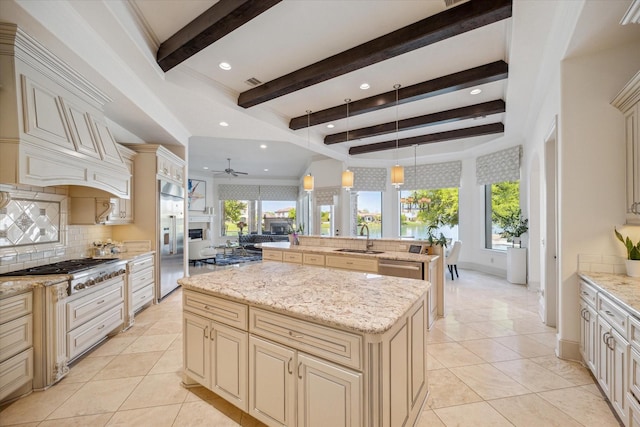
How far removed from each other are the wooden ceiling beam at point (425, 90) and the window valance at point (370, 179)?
308 centimetres

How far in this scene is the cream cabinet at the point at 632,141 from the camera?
7.00 ft

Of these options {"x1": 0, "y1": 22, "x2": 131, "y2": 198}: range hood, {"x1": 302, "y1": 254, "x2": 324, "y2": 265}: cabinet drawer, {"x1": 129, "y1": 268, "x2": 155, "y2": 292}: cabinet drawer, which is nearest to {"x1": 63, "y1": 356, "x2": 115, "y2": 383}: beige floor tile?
{"x1": 129, "y1": 268, "x2": 155, "y2": 292}: cabinet drawer

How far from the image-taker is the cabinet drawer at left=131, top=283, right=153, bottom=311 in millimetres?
3604

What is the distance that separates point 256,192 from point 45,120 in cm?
919

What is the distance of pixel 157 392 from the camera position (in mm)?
2160

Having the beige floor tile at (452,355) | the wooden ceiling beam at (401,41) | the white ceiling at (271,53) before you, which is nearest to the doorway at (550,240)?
the white ceiling at (271,53)

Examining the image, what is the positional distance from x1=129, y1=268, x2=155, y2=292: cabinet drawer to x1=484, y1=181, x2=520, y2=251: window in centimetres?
671

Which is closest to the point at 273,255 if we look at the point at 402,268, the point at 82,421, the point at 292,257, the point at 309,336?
the point at 292,257

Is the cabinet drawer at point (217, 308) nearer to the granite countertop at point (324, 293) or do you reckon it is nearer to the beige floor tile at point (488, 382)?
the granite countertop at point (324, 293)

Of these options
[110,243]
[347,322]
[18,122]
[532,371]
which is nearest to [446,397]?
[532,371]

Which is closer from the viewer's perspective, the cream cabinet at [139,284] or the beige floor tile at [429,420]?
the beige floor tile at [429,420]

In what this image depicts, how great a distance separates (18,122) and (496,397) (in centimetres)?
410

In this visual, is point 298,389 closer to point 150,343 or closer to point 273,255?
point 150,343

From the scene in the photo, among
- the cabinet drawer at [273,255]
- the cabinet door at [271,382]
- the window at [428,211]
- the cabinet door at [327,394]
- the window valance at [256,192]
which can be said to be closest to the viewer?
the cabinet door at [327,394]
